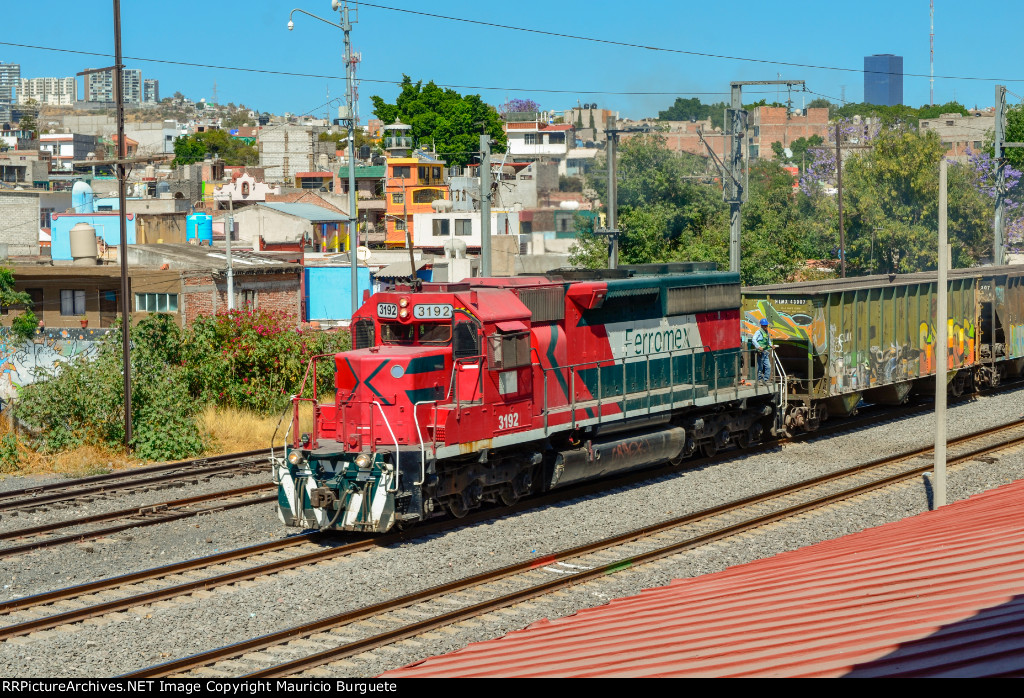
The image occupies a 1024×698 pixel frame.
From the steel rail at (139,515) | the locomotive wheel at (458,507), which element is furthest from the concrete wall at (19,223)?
the locomotive wheel at (458,507)

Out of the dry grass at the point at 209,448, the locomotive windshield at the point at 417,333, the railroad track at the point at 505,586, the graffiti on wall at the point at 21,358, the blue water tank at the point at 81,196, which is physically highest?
the blue water tank at the point at 81,196

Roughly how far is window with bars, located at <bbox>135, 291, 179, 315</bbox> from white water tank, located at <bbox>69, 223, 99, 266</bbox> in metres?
2.08

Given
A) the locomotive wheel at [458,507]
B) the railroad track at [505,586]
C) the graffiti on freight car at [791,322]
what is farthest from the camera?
the graffiti on freight car at [791,322]

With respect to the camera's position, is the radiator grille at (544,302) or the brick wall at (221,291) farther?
the brick wall at (221,291)

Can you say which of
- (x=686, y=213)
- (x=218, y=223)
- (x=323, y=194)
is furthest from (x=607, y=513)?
(x=323, y=194)

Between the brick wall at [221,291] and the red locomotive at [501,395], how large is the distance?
20076 mm

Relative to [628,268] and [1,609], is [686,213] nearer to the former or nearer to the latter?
[628,268]

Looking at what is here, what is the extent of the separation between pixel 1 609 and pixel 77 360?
12.0 m

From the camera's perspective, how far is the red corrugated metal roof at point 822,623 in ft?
14.4

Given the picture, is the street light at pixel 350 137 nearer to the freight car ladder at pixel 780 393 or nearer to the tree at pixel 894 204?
the freight car ladder at pixel 780 393

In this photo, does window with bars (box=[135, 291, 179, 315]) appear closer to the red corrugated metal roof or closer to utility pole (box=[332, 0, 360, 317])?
utility pole (box=[332, 0, 360, 317])

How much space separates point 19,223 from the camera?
49031 mm

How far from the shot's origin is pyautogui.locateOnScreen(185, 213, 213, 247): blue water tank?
57344 mm

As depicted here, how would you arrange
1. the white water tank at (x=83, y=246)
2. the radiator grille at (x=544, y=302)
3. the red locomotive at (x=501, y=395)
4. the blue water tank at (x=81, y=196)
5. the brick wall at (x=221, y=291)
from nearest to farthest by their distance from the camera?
the red locomotive at (x=501, y=395), the radiator grille at (x=544, y=302), the white water tank at (x=83, y=246), the brick wall at (x=221, y=291), the blue water tank at (x=81, y=196)
